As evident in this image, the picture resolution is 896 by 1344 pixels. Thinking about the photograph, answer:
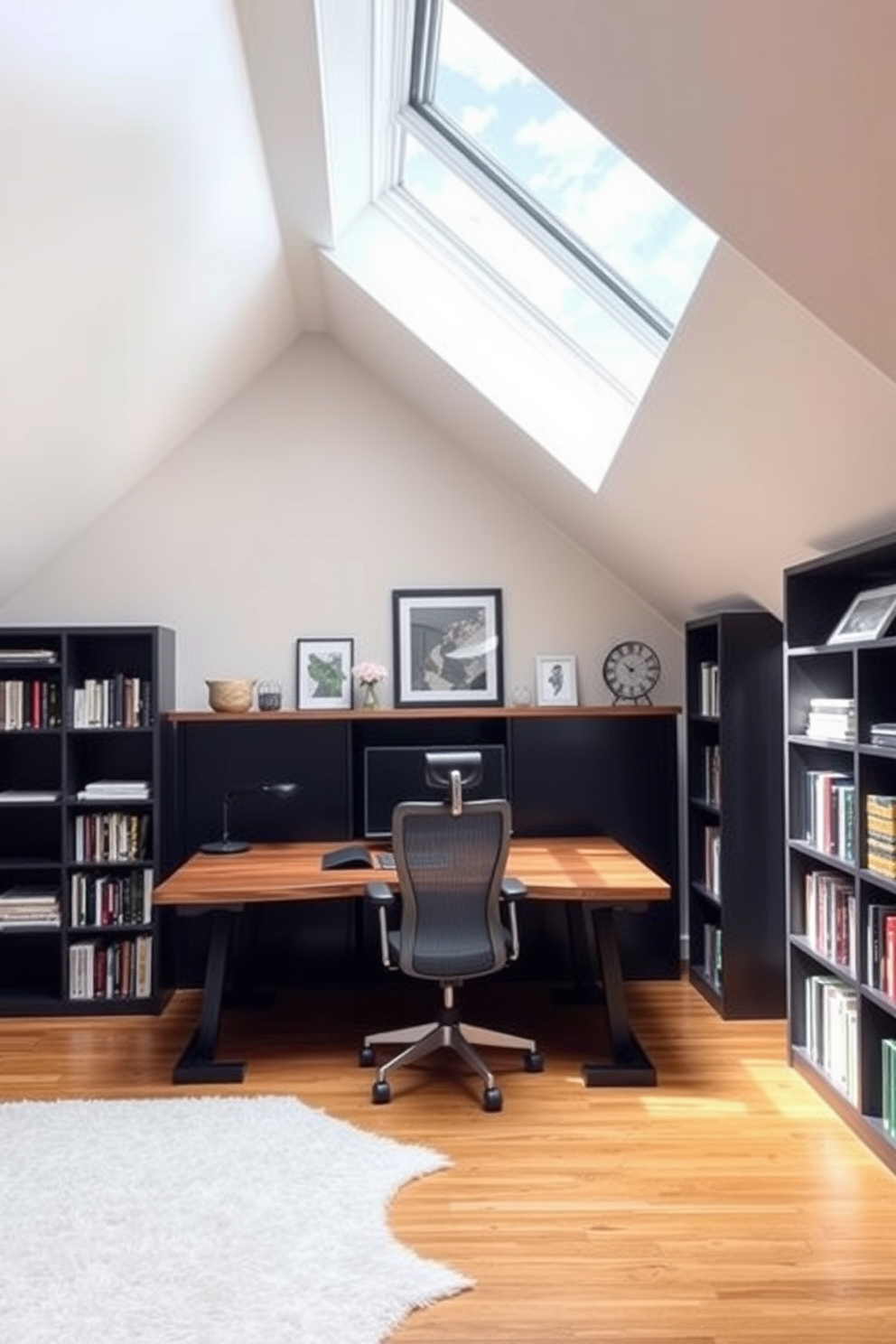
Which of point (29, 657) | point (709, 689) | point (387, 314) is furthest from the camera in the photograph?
point (709, 689)

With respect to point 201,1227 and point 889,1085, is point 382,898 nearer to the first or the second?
point 201,1227

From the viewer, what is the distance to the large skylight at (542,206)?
3.02 m

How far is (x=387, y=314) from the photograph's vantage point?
3.93m

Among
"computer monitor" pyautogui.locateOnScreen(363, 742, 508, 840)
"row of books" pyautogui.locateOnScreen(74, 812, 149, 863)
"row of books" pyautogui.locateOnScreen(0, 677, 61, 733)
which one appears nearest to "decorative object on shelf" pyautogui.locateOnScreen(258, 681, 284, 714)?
"computer monitor" pyautogui.locateOnScreen(363, 742, 508, 840)

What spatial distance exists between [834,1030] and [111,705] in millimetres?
3280

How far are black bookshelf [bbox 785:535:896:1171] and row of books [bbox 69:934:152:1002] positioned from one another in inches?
110

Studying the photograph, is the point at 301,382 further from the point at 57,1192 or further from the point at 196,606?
the point at 57,1192

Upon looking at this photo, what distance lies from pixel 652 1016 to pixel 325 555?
272 cm

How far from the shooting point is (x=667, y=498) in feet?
11.5

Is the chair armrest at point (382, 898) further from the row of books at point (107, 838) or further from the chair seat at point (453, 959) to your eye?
the row of books at point (107, 838)

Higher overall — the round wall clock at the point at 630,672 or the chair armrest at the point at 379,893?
the round wall clock at the point at 630,672

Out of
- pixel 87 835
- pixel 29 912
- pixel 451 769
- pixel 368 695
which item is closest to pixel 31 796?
pixel 87 835

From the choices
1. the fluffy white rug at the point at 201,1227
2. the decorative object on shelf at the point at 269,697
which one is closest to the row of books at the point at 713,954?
the fluffy white rug at the point at 201,1227

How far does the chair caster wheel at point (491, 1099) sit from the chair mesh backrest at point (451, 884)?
39 centimetres
